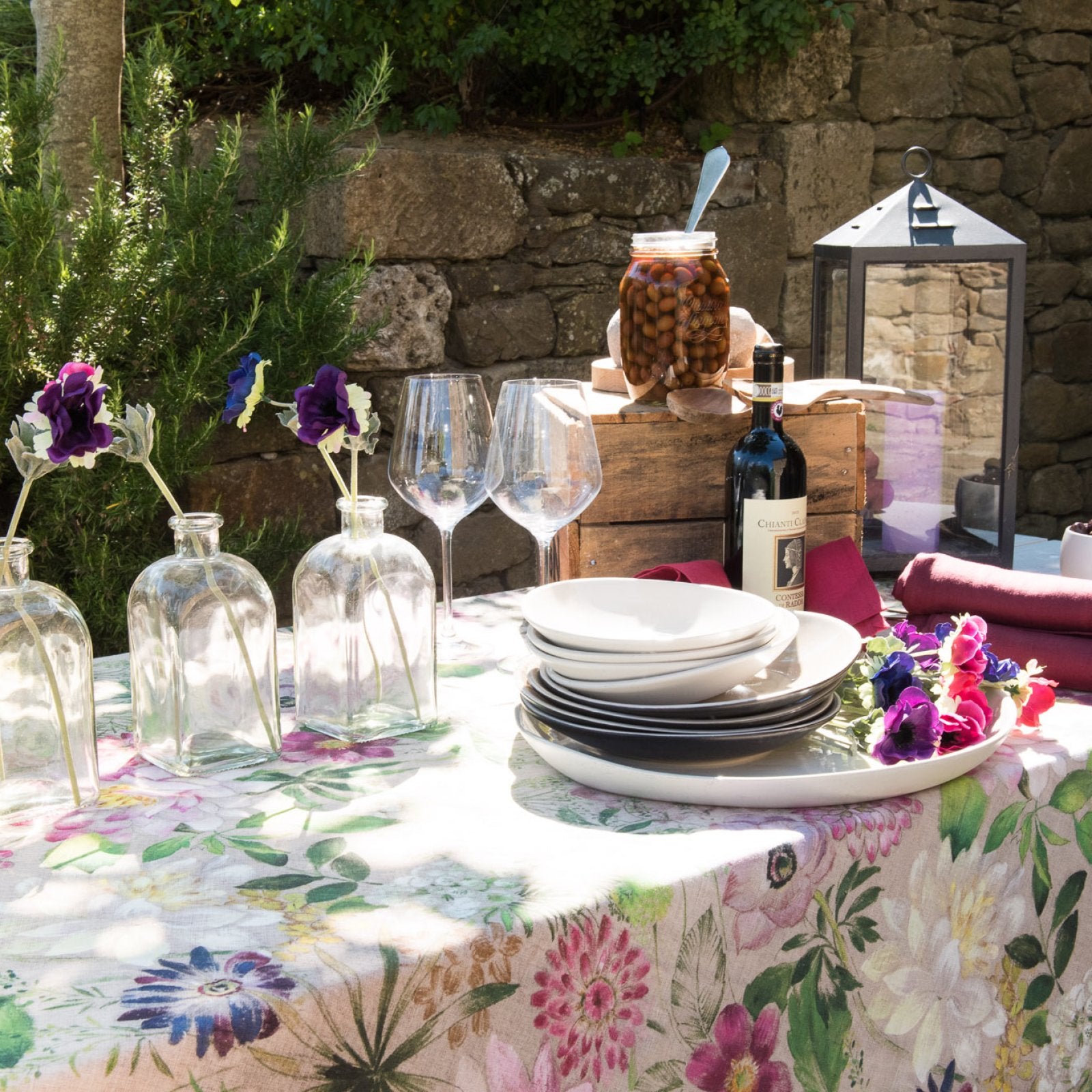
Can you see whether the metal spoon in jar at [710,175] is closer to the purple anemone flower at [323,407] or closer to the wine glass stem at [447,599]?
the wine glass stem at [447,599]

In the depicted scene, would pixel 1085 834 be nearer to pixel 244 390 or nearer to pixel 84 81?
pixel 244 390

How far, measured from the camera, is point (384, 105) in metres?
3.45

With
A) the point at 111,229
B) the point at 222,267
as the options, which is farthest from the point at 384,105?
the point at 111,229

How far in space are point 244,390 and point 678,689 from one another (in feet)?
1.31

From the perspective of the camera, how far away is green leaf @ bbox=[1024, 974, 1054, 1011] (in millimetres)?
1004

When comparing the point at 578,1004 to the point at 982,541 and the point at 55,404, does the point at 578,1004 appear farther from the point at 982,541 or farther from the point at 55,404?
the point at 982,541

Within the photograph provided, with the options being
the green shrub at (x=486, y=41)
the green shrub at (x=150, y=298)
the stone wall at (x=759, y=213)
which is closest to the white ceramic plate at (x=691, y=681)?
the green shrub at (x=150, y=298)

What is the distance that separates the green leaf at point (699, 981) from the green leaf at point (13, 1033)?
380 millimetres

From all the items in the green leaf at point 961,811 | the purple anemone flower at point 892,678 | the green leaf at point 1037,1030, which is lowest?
the green leaf at point 1037,1030

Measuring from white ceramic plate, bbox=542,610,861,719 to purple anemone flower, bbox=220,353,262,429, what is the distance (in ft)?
1.04

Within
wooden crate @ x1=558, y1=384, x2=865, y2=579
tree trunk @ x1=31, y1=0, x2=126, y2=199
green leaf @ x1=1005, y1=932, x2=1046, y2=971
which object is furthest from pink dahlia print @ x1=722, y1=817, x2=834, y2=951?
tree trunk @ x1=31, y1=0, x2=126, y2=199

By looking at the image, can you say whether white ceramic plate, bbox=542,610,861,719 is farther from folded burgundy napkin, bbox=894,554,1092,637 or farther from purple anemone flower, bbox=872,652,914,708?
folded burgundy napkin, bbox=894,554,1092,637

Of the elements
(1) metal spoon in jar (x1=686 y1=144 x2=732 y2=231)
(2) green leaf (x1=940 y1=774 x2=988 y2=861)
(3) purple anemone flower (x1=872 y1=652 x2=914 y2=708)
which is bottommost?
(2) green leaf (x1=940 y1=774 x2=988 y2=861)

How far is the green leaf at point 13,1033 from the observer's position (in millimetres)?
640
